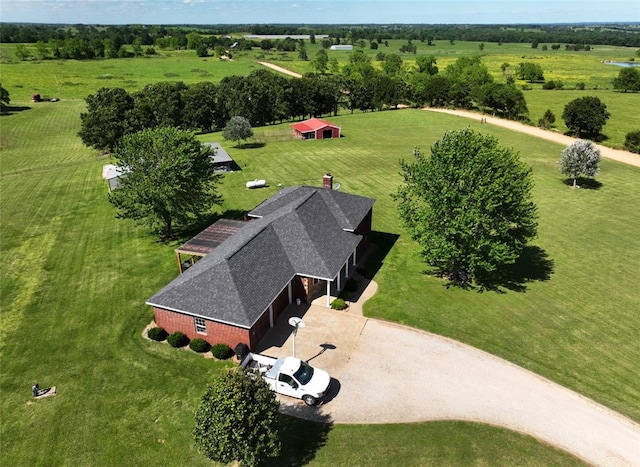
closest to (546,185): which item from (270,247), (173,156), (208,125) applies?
(270,247)

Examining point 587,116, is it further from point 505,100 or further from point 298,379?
point 298,379

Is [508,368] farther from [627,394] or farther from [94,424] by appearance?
[94,424]

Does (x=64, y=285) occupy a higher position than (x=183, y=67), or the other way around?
(x=183, y=67)

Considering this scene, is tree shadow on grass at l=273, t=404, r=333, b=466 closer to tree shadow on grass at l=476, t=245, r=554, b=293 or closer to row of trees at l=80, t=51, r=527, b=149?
tree shadow on grass at l=476, t=245, r=554, b=293

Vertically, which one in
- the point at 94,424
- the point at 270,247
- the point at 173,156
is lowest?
the point at 94,424

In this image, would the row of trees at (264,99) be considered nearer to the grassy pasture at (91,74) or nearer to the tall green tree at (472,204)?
the grassy pasture at (91,74)

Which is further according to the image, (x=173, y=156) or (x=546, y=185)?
(x=546, y=185)

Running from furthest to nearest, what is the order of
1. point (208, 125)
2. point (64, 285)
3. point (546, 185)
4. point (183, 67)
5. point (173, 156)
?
point (183, 67)
point (208, 125)
point (546, 185)
point (173, 156)
point (64, 285)

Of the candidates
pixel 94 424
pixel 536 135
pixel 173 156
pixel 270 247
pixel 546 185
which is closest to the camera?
pixel 94 424
